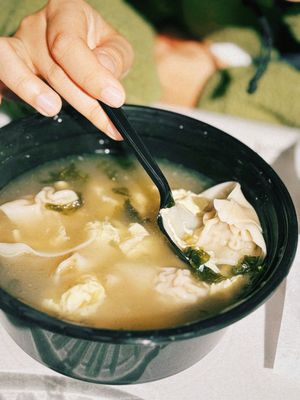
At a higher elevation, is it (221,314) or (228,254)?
(221,314)

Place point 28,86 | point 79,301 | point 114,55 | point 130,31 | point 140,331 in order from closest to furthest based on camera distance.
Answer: point 140,331 < point 79,301 < point 28,86 < point 114,55 < point 130,31

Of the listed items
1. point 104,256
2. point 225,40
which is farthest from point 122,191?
point 225,40

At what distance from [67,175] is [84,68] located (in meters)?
0.26

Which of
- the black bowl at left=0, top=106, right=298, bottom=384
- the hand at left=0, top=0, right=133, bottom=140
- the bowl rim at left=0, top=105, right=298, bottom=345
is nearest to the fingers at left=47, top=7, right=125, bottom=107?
the hand at left=0, top=0, right=133, bottom=140

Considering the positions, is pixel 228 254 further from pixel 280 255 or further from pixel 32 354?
pixel 32 354

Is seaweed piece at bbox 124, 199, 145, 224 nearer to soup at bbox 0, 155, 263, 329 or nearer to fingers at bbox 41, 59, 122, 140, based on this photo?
soup at bbox 0, 155, 263, 329

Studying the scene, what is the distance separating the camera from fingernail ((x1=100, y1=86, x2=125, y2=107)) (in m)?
0.93

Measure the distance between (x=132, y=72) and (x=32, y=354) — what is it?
0.86m

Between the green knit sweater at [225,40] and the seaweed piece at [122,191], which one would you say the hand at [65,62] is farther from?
the green knit sweater at [225,40]

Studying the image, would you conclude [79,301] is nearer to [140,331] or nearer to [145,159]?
[140,331]

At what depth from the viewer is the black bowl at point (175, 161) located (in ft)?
2.29

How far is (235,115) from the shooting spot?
5.06ft

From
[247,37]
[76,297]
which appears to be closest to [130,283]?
[76,297]

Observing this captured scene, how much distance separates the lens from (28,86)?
0.95 metres
